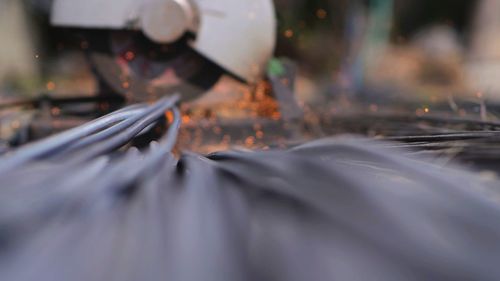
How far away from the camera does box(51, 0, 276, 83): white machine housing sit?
150 centimetres

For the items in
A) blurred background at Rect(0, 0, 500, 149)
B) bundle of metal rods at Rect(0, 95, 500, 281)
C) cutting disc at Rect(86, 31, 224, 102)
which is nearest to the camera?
bundle of metal rods at Rect(0, 95, 500, 281)

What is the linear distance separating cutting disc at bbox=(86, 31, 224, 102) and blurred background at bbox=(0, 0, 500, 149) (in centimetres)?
241

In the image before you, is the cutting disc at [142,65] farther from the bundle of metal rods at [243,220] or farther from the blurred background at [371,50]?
the blurred background at [371,50]

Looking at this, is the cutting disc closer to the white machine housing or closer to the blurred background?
the white machine housing

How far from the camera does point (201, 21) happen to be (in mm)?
1603

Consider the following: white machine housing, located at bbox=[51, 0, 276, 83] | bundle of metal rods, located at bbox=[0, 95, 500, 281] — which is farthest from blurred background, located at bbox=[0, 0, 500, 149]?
bundle of metal rods, located at bbox=[0, 95, 500, 281]

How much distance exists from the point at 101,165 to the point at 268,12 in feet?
4.22

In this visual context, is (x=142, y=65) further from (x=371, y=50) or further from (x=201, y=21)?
(x=371, y=50)

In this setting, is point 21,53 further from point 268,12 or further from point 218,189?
point 218,189

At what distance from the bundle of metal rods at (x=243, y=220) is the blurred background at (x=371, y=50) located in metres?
3.57

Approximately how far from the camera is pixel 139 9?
1.55 meters

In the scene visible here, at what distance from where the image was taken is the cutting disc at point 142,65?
1.69 m

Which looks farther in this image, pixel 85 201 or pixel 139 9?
pixel 139 9

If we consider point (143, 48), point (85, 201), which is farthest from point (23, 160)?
point (143, 48)
